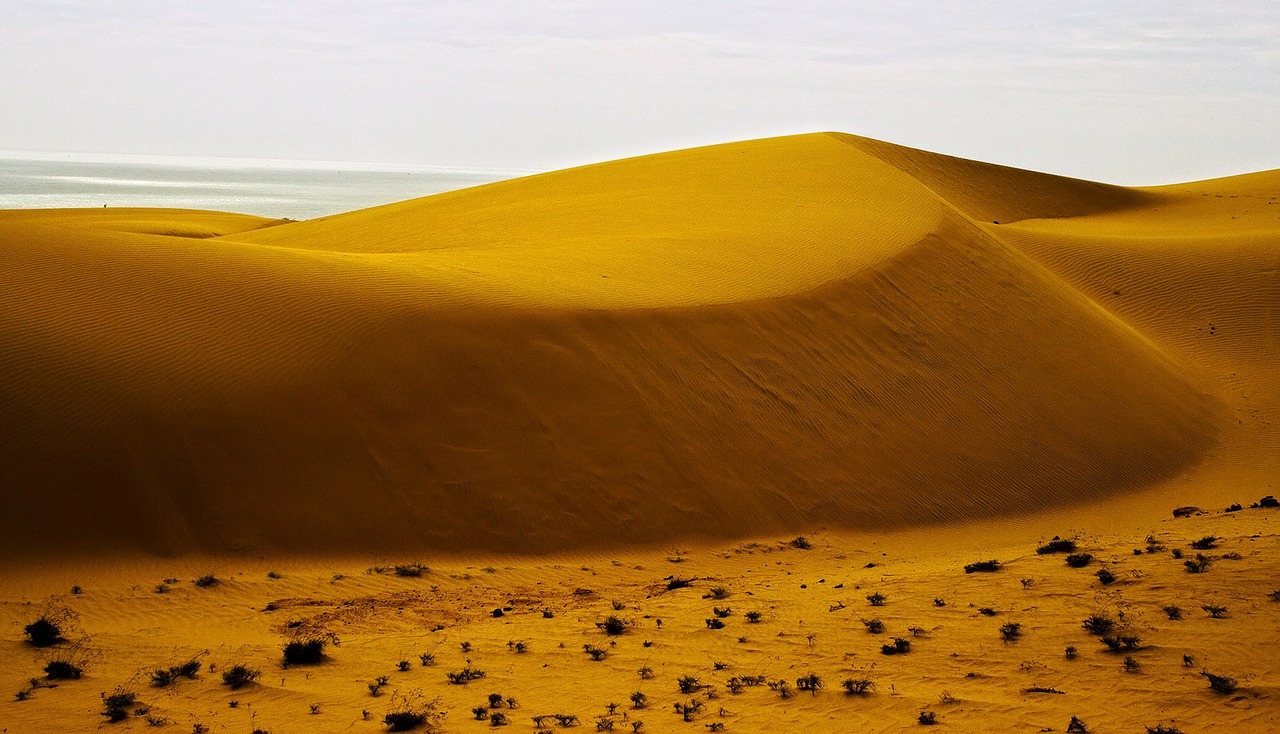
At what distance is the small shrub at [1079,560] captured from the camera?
10000mm

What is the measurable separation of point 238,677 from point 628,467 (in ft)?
21.9

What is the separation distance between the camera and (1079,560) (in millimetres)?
10102

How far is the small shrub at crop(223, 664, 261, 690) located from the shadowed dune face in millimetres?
3917

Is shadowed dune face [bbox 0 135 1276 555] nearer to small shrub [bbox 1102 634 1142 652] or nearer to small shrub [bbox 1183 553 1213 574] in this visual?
small shrub [bbox 1183 553 1213 574]

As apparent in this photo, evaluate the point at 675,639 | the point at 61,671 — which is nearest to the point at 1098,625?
the point at 675,639

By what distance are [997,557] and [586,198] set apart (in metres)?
18.4

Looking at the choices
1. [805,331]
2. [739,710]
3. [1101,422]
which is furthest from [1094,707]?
[1101,422]

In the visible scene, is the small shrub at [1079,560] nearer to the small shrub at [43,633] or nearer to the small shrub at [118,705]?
the small shrub at [118,705]

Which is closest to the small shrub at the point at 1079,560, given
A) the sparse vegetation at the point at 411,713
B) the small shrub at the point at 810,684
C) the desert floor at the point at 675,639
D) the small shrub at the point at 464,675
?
the desert floor at the point at 675,639

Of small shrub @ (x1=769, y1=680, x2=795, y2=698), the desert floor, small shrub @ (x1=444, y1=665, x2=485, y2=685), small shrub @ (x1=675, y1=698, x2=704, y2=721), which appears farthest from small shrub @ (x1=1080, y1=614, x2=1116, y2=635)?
small shrub @ (x1=444, y1=665, x2=485, y2=685)

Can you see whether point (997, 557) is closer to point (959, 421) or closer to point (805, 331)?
point (959, 421)

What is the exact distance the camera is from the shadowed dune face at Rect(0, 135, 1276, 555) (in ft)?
39.7

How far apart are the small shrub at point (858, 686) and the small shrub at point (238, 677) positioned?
4.57 metres

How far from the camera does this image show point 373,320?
1465 centimetres
